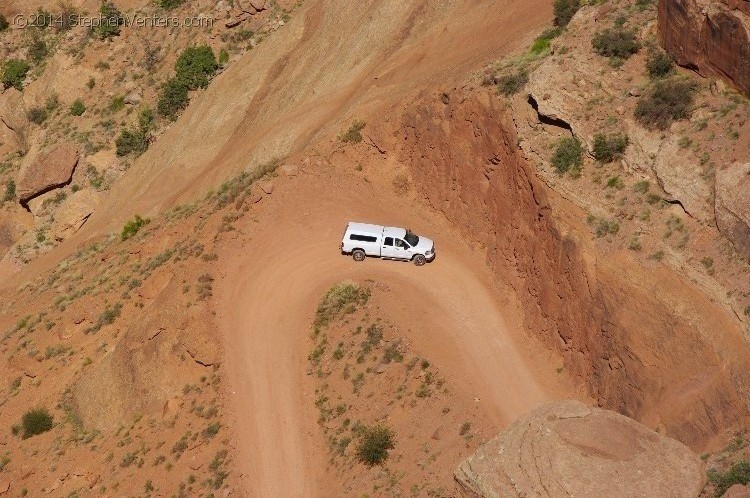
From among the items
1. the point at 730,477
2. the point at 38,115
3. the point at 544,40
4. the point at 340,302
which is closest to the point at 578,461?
the point at 730,477

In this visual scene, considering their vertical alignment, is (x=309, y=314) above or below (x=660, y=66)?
below

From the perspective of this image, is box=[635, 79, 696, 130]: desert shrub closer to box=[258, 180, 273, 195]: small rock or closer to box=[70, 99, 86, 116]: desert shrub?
box=[258, 180, 273, 195]: small rock

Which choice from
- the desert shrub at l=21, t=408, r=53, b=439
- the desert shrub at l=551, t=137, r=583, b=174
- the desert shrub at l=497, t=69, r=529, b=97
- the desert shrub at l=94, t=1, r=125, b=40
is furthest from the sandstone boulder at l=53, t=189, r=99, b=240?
the desert shrub at l=551, t=137, r=583, b=174

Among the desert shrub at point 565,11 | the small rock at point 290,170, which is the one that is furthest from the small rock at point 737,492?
the small rock at point 290,170

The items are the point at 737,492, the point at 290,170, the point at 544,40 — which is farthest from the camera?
the point at 290,170

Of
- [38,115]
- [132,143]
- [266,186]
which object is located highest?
[38,115]

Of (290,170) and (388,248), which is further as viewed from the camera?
(290,170)

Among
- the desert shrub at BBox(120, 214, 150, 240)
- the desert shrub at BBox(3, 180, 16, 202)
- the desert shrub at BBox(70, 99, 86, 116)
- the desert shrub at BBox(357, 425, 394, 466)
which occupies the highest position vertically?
the desert shrub at BBox(70, 99, 86, 116)

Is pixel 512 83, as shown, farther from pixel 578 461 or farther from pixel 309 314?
pixel 578 461

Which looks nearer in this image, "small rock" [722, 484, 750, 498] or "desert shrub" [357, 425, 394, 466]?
"small rock" [722, 484, 750, 498]
